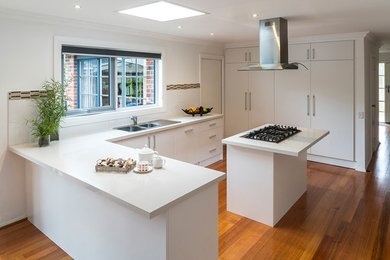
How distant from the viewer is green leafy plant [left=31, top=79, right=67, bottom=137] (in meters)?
2.89

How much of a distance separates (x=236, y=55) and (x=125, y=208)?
4.60 meters

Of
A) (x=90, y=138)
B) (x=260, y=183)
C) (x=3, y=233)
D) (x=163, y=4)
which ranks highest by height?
(x=163, y=4)

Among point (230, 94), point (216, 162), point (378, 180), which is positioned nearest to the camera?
point (378, 180)

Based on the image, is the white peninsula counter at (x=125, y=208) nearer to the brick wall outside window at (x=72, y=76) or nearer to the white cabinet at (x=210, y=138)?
the brick wall outside window at (x=72, y=76)

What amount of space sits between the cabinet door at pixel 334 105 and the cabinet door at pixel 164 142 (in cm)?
258

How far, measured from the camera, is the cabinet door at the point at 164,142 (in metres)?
3.79

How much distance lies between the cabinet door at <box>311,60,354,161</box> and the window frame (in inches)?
101

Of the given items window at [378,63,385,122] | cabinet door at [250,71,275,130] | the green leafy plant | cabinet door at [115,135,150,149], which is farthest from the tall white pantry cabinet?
window at [378,63,385,122]

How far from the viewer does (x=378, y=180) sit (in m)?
4.23

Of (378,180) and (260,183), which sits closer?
(260,183)

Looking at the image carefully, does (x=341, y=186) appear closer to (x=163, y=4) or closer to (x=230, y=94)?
(x=230, y=94)

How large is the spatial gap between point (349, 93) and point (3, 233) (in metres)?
4.98

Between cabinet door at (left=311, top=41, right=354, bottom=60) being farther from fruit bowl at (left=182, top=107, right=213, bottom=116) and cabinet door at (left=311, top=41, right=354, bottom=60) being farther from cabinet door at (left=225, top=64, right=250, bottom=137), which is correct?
fruit bowl at (left=182, top=107, right=213, bottom=116)

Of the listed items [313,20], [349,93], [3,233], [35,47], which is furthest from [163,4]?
[349,93]
